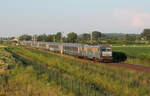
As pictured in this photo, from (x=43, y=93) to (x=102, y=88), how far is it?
17.0 ft

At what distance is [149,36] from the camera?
16725 centimetres

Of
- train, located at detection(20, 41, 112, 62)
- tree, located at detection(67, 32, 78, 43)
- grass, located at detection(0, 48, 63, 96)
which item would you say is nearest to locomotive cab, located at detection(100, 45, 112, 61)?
train, located at detection(20, 41, 112, 62)

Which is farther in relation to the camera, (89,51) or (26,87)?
(89,51)

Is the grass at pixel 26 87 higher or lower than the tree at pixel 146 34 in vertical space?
lower

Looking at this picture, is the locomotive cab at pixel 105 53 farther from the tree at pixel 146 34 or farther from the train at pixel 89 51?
the tree at pixel 146 34

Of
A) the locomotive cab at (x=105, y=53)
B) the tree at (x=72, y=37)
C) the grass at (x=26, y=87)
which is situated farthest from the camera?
the tree at (x=72, y=37)

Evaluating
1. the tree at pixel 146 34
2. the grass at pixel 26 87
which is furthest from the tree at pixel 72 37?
the grass at pixel 26 87

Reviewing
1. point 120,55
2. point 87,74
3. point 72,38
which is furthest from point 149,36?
point 87,74

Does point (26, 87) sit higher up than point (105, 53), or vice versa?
point (105, 53)

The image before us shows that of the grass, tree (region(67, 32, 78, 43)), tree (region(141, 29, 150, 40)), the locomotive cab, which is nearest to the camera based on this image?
the grass

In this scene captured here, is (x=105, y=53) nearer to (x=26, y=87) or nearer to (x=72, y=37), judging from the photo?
(x=26, y=87)

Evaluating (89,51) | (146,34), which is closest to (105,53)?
(89,51)

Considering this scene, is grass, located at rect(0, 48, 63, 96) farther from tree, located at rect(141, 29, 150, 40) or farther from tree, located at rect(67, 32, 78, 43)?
tree, located at rect(141, 29, 150, 40)

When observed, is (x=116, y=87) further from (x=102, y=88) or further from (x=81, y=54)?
(x=81, y=54)
